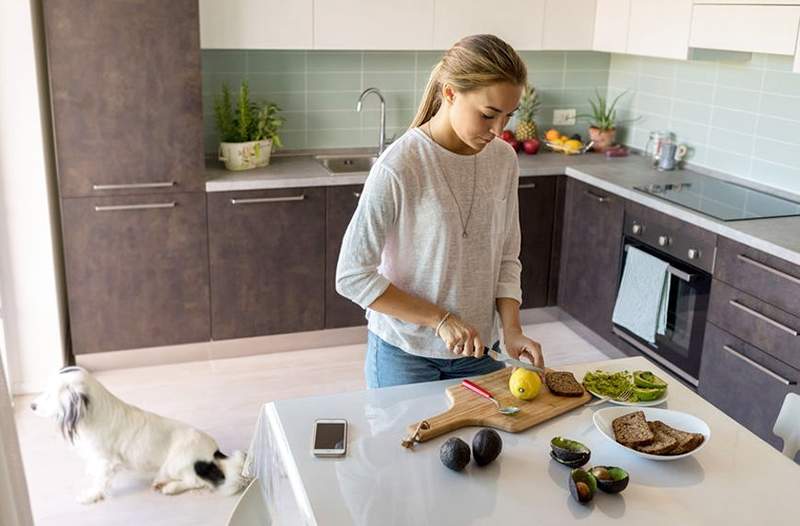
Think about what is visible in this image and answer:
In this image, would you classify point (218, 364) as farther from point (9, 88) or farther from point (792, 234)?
point (792, 234)

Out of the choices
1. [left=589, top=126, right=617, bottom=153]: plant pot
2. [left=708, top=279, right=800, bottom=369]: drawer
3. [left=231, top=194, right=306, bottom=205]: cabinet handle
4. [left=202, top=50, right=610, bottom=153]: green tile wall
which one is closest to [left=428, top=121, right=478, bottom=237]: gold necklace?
[left=708, top=279, right=800, bottom=369]: drawer

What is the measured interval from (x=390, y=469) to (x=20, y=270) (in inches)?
96.8

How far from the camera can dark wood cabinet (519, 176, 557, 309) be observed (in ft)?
13.7

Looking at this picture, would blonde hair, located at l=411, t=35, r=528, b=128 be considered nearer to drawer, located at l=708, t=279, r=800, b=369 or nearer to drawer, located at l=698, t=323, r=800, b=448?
drawer, located at l=708, t=279, r=800, b=369

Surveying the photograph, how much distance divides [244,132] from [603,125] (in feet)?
6.21

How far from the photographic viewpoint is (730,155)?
155 inches

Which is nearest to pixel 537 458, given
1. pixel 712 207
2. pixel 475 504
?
pixel 475 504

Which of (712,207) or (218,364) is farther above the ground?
(712,207)

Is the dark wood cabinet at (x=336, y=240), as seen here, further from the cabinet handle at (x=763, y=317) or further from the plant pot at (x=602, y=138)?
the cabinet handle at (x=763, y=317)

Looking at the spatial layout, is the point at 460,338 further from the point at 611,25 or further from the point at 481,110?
the point at 611,25

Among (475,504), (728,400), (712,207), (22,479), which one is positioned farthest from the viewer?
(712,207)

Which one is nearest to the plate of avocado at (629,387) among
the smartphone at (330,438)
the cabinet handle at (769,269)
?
the smartphone at (330,438)

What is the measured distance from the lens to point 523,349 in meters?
2.02

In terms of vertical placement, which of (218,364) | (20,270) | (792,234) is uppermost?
(792,234)
